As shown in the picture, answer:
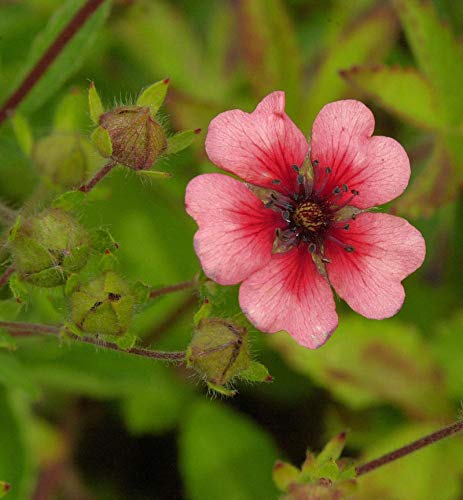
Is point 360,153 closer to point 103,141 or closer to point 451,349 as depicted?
point 103,141

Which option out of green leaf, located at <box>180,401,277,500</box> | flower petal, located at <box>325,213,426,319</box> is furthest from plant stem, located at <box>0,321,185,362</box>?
green leaf, located at <box>180,401,277,500</box>

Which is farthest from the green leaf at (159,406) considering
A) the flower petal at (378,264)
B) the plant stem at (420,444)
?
the flower petal at (378,264)

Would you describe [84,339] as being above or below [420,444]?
above

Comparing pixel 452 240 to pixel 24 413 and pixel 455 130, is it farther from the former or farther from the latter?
pixel 24 413

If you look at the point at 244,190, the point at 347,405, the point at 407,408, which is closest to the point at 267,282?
the point at 244,190

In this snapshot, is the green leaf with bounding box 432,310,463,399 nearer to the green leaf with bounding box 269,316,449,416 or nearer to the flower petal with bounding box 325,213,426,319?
the green leaf with bounding box 269,316,449,416

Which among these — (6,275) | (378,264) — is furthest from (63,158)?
(378,264)
